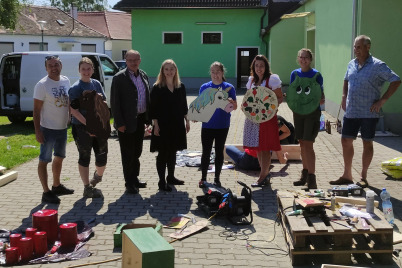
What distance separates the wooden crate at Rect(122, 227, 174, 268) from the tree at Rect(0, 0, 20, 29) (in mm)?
21307

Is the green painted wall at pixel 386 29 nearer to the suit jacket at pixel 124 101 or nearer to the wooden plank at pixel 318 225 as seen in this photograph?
the suit jacket at pixel 124 101

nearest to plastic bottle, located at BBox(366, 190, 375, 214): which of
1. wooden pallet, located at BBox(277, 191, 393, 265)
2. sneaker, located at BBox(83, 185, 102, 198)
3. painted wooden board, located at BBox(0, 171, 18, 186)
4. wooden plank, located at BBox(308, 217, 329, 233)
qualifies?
wooden pallet, located at BBox(277, 191, 393, 265)

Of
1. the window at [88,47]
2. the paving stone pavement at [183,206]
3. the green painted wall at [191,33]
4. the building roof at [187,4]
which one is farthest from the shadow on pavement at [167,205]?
the window at [88,47]

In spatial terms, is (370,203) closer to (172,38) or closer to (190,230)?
(190,230)

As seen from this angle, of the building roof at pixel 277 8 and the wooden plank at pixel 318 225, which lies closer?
the wooden plank at pixel 318 225

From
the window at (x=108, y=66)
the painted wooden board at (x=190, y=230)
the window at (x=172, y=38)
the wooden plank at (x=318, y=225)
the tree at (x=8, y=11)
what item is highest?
the tree at (x=8, y=11)

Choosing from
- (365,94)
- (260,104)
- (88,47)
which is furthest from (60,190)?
(88,47)

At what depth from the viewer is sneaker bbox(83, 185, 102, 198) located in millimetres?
7133

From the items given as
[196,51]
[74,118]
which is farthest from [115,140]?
[196,51]

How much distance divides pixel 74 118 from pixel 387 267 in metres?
4.21

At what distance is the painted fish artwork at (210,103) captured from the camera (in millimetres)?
7328

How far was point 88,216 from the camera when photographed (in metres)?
6.31

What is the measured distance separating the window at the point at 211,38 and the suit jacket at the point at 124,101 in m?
23.5

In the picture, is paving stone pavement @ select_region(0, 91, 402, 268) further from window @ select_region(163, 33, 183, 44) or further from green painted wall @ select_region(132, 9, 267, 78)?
window @ select_region(163, 33, 183, 44)
